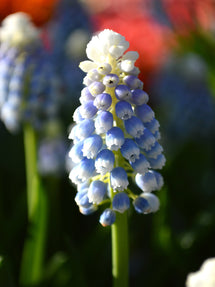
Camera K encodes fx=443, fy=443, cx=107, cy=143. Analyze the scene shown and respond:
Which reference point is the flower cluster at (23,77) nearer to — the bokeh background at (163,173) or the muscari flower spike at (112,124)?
the bokeh background at (163,173)

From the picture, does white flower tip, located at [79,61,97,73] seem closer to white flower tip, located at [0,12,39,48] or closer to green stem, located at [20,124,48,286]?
green stem, located at [20,124,48,286]

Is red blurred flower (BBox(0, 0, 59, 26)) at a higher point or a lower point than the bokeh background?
higher

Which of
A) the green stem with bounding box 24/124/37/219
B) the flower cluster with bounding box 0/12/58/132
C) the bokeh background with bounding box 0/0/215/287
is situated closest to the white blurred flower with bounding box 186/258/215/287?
the bokeh background with bounding box 0/0/215/287

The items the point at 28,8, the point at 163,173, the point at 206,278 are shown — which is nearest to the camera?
the point at 206,278

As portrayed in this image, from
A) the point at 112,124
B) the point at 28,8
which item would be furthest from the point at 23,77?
the point at 28,8

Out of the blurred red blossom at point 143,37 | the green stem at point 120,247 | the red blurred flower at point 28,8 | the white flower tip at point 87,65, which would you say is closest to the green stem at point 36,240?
the green stem at point 120,247

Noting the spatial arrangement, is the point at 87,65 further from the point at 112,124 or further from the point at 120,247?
the point at 120,247

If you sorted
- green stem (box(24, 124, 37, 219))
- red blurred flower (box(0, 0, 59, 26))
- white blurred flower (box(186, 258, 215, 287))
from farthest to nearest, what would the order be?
red blurred flower (box(0, 0, 59, 26)), green stem (box(24, 124, 37, 219)), white blurred flower (box(186, 258, 215, 287))
